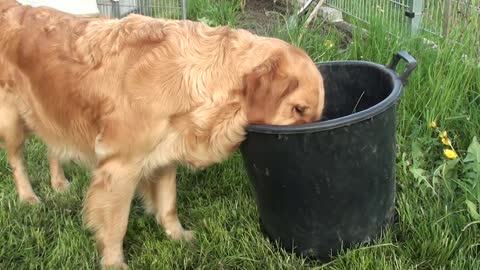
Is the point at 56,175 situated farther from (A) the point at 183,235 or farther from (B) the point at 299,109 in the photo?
(B) the point at 299,109

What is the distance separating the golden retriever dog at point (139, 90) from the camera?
2.54 m

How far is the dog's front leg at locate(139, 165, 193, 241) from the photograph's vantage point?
325 centimetres

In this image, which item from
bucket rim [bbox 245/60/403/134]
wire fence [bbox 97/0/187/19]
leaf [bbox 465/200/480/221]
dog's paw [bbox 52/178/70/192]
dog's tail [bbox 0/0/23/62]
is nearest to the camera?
bucket rim [bbox 245/60/403/134]

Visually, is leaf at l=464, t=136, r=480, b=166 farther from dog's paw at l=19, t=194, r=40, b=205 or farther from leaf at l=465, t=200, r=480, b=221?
dog's paw at l=19, t=194, r=40, b=205

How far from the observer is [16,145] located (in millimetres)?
3627

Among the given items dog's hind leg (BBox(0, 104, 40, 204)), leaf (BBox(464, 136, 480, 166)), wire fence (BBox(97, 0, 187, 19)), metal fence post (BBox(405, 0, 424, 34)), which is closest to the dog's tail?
dog's hind leg (BBox(0, 104, 40, 204))

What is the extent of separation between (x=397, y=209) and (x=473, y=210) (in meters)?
0.40

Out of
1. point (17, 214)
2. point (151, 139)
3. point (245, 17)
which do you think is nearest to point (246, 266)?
point (151, 139)

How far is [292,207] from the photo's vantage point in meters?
2.79

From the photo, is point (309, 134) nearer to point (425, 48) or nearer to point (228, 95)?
point (228, 95)

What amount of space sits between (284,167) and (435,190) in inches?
36.3

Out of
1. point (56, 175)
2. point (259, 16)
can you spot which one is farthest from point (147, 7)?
point (56, 175)

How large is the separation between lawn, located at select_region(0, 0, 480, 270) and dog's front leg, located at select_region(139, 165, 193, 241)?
0.22ft

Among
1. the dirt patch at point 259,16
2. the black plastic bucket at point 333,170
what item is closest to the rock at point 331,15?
the dirt patch at point 259,16
